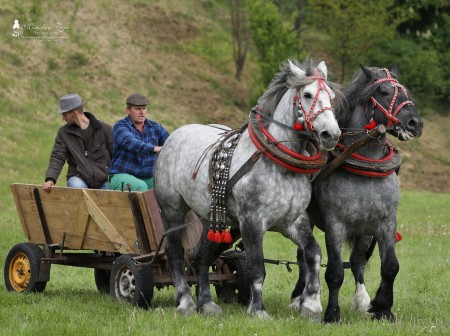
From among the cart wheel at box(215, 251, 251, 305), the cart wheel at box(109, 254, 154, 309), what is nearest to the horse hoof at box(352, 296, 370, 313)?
the cart wheel at box(215, 251, 251, 305)

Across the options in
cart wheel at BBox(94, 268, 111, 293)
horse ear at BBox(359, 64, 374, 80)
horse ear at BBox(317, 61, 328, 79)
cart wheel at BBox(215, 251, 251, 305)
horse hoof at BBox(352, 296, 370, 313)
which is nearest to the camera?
horse ear at BBox(317, 61, 328, 79)

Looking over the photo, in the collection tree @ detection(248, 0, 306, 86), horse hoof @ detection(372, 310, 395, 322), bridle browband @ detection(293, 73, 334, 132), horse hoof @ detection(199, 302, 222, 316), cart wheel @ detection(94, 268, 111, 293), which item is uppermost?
tree @ detection(248, 0, 306, 86)

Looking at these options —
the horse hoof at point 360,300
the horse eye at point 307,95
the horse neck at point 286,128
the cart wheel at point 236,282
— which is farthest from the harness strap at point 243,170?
the horse hoof at point 360,300

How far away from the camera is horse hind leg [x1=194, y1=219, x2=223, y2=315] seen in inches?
351

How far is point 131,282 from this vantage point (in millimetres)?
9141

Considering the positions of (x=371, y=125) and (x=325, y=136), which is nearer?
(x=325, y=136)

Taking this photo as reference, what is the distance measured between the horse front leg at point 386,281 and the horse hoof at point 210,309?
151 cm

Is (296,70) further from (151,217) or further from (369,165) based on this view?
(151,217)

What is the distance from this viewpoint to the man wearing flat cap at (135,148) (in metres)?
9.83

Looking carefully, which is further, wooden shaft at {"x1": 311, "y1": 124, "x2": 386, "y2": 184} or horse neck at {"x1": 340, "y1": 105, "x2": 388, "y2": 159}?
horse neck at {"x1": 340, "y1": 105, "x2": 388, "y2": 159}

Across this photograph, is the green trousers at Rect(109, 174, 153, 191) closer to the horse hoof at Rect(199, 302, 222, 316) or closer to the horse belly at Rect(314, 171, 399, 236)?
the horse hoof at Rect(199, 302, 222, 316)

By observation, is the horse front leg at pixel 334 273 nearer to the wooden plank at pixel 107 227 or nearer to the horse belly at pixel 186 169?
the horse belly at pixel 186 169

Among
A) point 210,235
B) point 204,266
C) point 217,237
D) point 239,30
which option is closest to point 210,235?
point 210,235

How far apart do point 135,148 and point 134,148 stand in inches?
0.4
